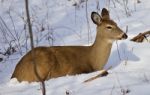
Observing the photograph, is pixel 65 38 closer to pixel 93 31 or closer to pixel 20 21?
pixel 93 31

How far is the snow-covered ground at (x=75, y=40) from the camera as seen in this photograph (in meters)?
5.34

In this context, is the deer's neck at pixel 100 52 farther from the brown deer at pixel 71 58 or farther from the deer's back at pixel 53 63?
the deer's back at pixel 53 63

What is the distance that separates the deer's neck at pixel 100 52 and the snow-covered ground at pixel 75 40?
16 cm

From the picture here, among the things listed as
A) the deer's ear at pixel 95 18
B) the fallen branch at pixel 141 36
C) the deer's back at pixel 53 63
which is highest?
the deer's ear at pixel 95 18

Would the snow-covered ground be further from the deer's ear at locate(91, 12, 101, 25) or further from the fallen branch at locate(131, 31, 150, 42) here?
the deer's ear at locate(91, 12, 101, 25)

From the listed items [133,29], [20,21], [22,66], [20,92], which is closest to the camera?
[20,92]

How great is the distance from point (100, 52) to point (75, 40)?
1543mm

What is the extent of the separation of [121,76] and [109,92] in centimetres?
63

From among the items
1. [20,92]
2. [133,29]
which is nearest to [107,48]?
[133,29]

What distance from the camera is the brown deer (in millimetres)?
6930

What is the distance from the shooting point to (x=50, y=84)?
5.71m

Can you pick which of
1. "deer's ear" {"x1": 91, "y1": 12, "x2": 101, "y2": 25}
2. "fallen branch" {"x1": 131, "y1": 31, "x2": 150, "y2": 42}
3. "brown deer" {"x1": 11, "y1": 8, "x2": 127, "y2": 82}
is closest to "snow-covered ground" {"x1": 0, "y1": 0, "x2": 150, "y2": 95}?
"fallen branch" {"x1": 131, "y1": 31, "x2": 150, "y2": 42}

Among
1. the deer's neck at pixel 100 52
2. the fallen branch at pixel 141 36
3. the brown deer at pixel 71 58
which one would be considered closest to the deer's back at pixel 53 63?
the brown deer at pixel 71 58

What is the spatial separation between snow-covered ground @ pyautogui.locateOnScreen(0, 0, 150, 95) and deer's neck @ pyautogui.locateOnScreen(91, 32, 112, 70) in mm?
163
